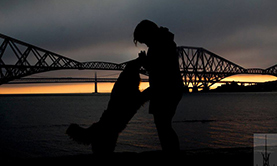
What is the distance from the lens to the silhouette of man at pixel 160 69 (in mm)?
2820

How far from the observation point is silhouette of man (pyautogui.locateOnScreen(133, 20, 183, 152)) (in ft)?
9.25

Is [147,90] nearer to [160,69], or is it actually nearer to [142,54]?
[160,69]

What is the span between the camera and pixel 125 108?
112 inches

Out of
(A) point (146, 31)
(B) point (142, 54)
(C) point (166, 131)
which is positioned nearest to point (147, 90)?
(B) point (142, 54)

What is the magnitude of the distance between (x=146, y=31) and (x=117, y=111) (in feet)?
3.06

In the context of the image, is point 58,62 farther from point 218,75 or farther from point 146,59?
point 146,59

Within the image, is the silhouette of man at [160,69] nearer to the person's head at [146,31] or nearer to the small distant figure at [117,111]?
the person's head at [146,31]

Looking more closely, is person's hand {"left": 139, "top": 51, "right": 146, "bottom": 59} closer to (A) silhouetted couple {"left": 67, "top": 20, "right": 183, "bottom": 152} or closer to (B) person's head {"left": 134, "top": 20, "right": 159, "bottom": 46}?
(A) silhouetted couple {"left": 67, "top": 20, "right": 183, "bottom": 152}

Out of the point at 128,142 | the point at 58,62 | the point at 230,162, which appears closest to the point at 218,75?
the point at 58,62

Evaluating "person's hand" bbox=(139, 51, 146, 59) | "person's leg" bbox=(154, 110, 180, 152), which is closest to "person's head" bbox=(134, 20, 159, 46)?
"person's hand" bbox=(139, 51, 146, 59)

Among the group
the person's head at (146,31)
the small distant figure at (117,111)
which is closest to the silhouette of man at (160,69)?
the person's head at (146,31)

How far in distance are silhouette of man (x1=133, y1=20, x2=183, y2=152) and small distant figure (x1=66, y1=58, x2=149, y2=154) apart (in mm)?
127

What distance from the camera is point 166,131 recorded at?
2.95 m

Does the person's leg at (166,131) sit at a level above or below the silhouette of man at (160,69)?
below
